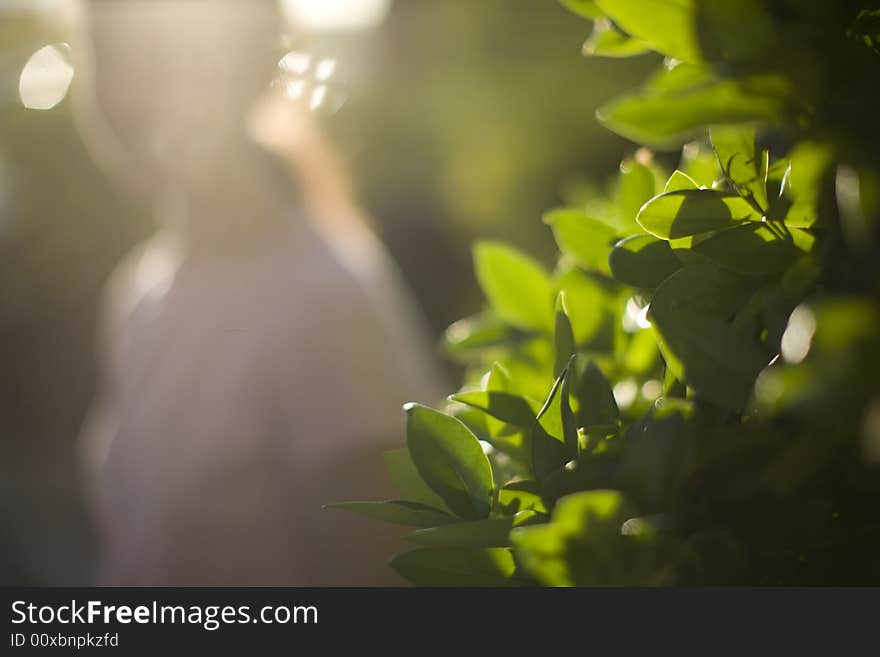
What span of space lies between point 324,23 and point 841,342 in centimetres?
111

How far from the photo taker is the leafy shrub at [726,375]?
0.33 m

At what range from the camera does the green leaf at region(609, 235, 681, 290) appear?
17.6 inches

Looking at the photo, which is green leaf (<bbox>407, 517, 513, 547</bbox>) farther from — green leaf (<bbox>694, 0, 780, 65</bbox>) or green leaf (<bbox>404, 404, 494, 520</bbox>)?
green leaf (<bbox>694, 0, 780, 65</bbox>)

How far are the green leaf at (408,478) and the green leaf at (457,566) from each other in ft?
0.14

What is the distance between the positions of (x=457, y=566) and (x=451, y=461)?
0.06 meters

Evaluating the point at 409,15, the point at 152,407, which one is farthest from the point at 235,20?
the point at 409,15

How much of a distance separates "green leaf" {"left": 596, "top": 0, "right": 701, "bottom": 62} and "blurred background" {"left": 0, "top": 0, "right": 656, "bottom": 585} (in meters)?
0.50

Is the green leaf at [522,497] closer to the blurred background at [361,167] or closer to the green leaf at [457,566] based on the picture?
the green leaf at [457,566]

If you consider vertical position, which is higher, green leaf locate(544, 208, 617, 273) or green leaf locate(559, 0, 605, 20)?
green leaf locate(559, 0, 605, 20)

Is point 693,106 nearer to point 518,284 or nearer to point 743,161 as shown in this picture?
point 743,161

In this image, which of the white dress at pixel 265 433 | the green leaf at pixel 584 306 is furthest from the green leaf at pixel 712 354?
the white dress at pixel 265 433

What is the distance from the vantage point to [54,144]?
16.4 feet

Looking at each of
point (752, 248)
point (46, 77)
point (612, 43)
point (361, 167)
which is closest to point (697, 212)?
point (752, 248)

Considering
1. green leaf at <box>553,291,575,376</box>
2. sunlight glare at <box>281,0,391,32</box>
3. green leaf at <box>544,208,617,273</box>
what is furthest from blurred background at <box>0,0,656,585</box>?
green leaf at <box>553,291,575,376</box>
